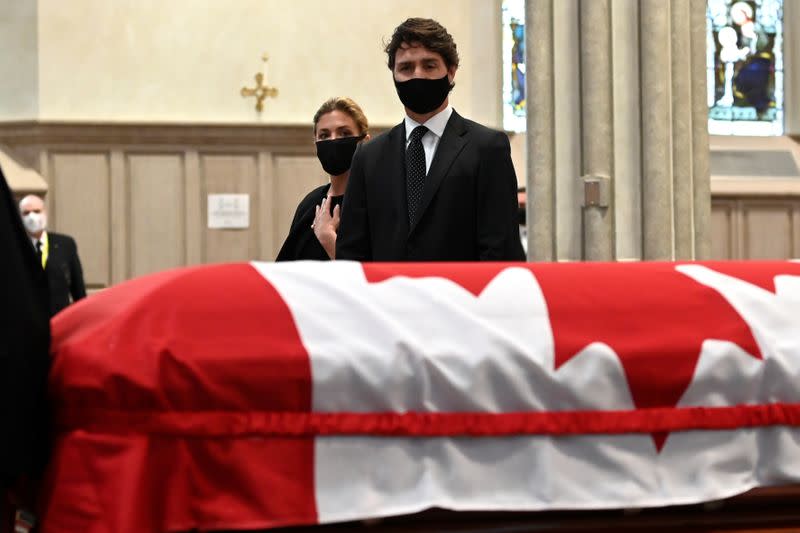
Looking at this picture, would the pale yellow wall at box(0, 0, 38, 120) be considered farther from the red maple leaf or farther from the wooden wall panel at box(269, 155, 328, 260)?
the red maple leaf

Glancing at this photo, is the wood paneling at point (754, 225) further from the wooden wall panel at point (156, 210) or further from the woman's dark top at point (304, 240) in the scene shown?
the woman's dark top at point (304, 240)

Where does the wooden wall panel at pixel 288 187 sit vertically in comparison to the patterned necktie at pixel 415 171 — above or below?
above

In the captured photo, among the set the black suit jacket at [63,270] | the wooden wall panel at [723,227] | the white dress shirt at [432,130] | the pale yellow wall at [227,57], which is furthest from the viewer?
the wooden wall panel at [723,227]

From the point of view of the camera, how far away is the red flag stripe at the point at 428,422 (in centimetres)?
150

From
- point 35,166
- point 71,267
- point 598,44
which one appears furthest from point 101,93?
point 598,44

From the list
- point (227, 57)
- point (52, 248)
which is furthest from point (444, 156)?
point (227, 57)

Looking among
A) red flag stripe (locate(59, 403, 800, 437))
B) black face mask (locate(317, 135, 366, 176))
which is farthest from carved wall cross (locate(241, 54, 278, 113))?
red flag stripe (locate(59, 403, 800, 437))

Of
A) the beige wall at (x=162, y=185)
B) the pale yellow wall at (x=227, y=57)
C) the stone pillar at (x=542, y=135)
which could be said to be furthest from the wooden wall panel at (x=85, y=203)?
the stone pillar at (x=542, y=135)

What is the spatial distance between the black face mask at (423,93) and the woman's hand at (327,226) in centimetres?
55

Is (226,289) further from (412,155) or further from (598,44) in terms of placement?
(598,44)

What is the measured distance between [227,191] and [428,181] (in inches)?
276

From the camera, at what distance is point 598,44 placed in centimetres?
686

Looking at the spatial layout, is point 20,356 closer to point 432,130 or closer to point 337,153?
point 432,130

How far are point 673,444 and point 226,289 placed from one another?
663mm
